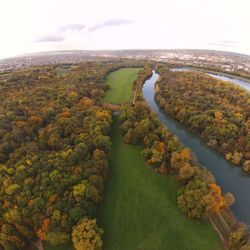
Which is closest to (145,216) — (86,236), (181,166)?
(86,236)

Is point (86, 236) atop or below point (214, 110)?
below

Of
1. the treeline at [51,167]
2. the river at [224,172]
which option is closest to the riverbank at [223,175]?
the river at [224,172]

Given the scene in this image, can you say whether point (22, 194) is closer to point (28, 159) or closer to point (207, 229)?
point (28, 159)

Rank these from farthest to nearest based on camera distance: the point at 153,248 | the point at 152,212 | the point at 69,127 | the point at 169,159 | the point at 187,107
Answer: the point at 187,107 < the point at 69,127 < the point at 169,159 < the point at 152,212 < the point at 153,248

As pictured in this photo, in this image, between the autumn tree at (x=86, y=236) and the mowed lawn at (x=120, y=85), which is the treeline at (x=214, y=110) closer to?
the mowed lawn at (x=120, y=85)

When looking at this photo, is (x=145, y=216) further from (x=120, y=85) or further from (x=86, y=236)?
(x=120, y=85)

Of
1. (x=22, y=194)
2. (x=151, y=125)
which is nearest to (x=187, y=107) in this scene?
(x=151, y=125)

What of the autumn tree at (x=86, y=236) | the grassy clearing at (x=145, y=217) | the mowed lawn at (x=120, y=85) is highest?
the mowed lawn at (x=120, y=85)

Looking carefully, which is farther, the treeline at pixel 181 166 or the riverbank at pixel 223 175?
the riverbank at pixel 223 175
